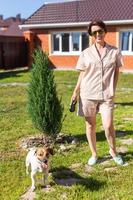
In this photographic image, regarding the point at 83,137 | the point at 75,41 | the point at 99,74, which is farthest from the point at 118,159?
the point at 75,41

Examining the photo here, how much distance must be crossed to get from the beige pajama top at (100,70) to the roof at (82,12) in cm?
1525

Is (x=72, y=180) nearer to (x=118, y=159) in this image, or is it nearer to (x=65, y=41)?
(x=118, y=159)

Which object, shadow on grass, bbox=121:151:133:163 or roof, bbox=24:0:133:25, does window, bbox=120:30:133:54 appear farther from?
shadow on grass, bbox=121:151:133:163

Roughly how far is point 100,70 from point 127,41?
15.7 meters

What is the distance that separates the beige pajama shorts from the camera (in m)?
5.13

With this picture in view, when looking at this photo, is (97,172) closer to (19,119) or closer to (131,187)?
(131,187)

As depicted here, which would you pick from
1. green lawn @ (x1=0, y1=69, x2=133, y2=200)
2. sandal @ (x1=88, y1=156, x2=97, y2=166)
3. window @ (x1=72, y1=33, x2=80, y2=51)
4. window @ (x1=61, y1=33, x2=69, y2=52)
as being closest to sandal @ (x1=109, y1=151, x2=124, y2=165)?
green lawn @ (x1=0, y1=69, x2=133, y2=200)

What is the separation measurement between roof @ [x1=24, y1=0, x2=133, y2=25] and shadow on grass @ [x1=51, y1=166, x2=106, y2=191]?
51.5ft

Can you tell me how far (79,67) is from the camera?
16.9 ft

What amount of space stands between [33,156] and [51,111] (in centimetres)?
190

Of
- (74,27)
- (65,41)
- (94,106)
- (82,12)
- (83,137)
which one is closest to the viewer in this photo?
(94,106)

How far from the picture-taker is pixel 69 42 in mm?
22000

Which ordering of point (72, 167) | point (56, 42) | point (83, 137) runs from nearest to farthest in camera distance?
point (72, 167) → point (83, 137) → point (56, 42)

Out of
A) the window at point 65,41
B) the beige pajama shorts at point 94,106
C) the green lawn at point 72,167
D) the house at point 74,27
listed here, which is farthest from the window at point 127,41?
the beige pajama shorts at point 94,106
